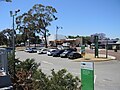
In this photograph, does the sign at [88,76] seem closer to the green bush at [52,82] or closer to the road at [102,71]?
the green bush at [52,82]


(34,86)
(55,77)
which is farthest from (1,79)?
(55,77)

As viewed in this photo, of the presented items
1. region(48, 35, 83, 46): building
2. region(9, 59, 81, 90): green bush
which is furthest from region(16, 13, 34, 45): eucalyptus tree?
region(9, 59, 81, 90): green bush

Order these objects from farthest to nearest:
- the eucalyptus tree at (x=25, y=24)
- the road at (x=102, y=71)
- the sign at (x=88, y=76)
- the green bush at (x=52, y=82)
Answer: the eucalyptus tree at (x=25, y=24) < the road at (x=102, y=71) < the green bush at (x=52, y=82) < the sign at (x=88, y=76)

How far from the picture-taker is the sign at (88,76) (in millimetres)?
7625

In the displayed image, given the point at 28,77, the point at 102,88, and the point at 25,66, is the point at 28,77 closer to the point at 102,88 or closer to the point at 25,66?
the point at 25,66

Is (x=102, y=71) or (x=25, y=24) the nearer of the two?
(x=102, y=71)

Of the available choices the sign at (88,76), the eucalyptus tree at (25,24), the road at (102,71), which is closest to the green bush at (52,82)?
the sign at (88,76)

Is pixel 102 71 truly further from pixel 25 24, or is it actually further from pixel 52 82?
pixel 25 24

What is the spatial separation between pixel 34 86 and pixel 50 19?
71.8 metres

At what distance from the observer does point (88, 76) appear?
25.5 feet

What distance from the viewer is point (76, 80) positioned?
9.01 meters

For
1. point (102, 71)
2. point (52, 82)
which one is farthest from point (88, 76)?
point (102, 71)

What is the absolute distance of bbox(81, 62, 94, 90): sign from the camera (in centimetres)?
762

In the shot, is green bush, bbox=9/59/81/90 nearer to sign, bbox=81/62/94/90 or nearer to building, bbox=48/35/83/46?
sign, bbox=81/62/94/90
